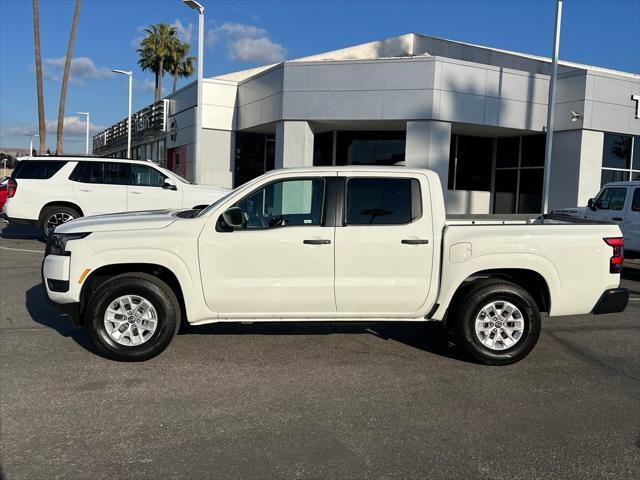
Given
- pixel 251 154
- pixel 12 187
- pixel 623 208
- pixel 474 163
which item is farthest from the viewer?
pixel 251 154

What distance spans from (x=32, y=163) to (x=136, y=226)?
8602 millimetres

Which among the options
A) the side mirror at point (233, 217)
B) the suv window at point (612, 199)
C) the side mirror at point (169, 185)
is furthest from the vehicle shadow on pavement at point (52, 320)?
the suv window at point (612, 199)

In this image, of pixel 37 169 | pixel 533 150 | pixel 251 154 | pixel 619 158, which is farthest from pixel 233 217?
pixel 251 154

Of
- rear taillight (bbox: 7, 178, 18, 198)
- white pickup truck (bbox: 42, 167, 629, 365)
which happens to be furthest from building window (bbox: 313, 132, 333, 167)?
white pickup truck (bbox: 42, 167, 629, 365)

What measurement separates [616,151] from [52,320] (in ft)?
63.2

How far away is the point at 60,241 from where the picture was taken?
5496mm

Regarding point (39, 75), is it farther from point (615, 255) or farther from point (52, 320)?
point (615, 255)

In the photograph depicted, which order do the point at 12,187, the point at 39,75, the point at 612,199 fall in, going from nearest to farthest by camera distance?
the point at 612,199 < the point at 12,187 < the point at 39,75

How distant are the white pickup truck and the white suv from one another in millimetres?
7159

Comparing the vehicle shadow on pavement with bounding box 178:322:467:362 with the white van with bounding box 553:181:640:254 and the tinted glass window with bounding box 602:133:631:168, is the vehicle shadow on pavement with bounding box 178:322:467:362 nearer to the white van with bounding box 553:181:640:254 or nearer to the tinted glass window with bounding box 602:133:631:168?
the white van with bounding box 553:181:640:254

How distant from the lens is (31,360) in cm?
543

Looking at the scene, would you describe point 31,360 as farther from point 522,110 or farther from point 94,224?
point 522,110

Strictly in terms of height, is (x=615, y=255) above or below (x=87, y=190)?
below

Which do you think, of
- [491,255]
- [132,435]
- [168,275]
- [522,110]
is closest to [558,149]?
[522,110]
